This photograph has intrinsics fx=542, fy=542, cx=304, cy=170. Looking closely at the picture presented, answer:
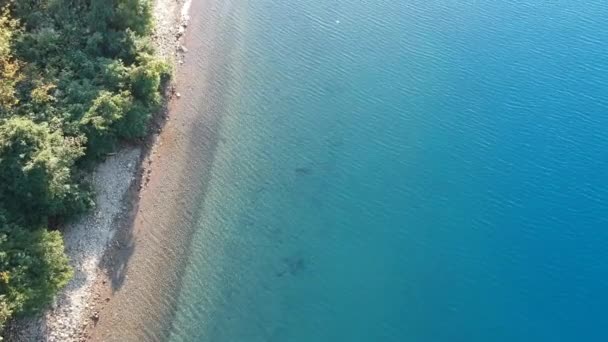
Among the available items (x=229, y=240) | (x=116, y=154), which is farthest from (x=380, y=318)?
(x=116, y=154)

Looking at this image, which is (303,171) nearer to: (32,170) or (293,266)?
(293,266)

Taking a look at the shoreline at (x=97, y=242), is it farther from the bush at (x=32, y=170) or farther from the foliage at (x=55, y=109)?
the bush at (x=32, y=170)

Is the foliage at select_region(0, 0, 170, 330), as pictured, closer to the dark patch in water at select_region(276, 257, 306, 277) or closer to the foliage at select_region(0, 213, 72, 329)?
Result: the foliage at select_region(0, 213, 72, 329)

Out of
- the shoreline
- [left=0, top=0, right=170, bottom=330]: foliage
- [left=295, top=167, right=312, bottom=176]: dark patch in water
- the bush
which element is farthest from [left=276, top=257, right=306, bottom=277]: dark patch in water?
the bush

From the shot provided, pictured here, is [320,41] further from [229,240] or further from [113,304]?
[113,304]

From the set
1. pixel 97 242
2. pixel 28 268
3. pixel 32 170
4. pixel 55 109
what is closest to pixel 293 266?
pixel 97 242

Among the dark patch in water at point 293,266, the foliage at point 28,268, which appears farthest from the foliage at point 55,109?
the dark patch in water at point 293,266
